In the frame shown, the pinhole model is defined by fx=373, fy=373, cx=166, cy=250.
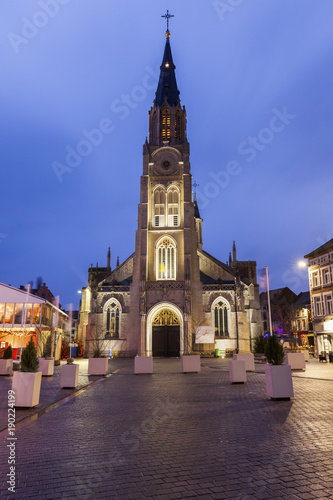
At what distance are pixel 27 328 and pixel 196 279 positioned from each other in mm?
18706

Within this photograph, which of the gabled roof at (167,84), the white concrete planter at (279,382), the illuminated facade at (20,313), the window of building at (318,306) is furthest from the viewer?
the gabled roof at (167,84)

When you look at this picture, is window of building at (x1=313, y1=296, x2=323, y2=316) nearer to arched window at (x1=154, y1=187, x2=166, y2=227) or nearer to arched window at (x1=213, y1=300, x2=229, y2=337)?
arched window at (x1=213, y1=300, x2=229, y2=337)

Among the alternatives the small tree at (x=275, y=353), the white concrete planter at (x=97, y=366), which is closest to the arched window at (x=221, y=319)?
the white concrete planter at (x=97, y=366)

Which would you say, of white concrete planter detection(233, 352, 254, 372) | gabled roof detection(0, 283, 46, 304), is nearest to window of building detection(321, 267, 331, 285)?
white concrete planter detection(233, 352, 254, 372)

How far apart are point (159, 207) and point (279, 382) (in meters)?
34.4

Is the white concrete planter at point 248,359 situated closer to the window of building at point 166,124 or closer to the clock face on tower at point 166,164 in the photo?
Answer: the clock face on tower at point 166,164

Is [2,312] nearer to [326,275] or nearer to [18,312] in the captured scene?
[18,312]

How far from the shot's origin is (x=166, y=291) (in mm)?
39562

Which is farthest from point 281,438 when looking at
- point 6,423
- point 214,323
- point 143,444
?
point 214,323

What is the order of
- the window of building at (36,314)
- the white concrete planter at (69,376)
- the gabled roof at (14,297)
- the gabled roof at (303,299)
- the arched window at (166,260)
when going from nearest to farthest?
the white concrete planter at (69,376) < the gabled roof at (14,297) < the window of building at (36,314) < the arched window at (166,260) < the gabled roof at (303,299)

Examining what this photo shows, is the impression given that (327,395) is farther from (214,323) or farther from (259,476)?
(214,323)

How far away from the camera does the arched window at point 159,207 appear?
4359cm

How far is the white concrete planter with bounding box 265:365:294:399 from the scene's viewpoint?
10.9m

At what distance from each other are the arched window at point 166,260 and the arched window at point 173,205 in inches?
109
